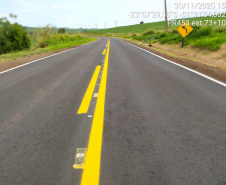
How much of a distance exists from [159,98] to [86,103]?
164 cm

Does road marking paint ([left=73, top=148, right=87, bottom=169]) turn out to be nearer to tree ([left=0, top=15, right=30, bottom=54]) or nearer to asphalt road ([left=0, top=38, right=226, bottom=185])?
asphalt road ([left=0, top=38, right=226, bottom=185])

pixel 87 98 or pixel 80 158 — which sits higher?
pixel 87 98

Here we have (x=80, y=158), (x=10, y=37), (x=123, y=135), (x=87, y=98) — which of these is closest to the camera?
(x=80, y=158)

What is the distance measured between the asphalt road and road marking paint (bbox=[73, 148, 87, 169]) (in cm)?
6

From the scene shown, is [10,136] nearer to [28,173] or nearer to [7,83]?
[28,173]

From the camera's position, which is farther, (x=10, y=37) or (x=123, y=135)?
(x=10, y=37)

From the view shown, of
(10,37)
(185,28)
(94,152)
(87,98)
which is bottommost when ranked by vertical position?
(94,152)

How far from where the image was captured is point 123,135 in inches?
106

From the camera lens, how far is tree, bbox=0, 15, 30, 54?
1407 inches

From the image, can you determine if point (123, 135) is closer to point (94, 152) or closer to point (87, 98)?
point (94, 152)

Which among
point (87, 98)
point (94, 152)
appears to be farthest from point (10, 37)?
point (94, 152)

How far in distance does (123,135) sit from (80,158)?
2.43 feet

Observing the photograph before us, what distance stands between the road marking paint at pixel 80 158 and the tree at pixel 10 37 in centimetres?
3986

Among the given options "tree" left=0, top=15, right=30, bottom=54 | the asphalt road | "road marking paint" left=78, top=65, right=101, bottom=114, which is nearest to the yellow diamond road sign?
the asphalt road
